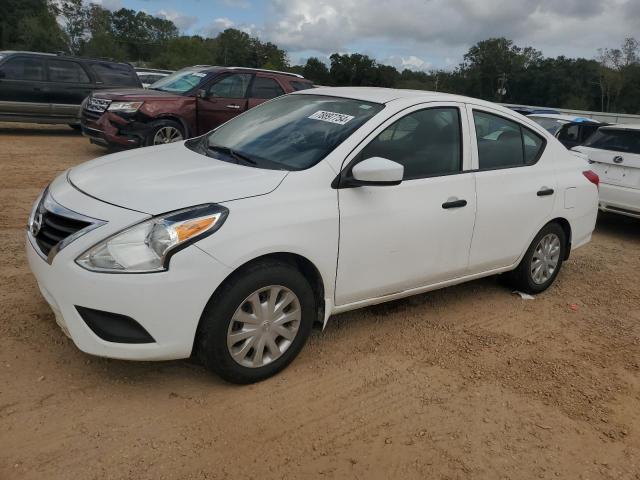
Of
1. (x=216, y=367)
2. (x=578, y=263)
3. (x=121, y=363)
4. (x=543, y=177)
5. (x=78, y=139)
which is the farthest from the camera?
(x=78, y=139)

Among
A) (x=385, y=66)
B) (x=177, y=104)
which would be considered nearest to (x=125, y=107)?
(x=177, y=104)

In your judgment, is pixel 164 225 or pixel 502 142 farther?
pixel 502 142

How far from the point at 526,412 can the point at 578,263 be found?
3504 millimetres

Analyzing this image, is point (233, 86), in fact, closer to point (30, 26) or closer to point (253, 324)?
point (253, 324)

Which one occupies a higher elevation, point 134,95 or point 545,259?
point 134,95

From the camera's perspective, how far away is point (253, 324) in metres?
3.15

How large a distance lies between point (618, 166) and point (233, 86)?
255 inches

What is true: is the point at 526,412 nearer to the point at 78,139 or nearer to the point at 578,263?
the point at 578,263

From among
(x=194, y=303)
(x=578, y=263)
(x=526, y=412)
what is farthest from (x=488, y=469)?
(x=578, y=263)

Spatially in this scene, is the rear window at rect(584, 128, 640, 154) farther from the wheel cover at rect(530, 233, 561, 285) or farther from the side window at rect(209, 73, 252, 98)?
the side window at rect(209, 73, 252, 98)

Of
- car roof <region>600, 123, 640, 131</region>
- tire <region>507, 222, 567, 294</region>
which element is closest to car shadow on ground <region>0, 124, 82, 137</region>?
car roof <region>600, 123, 640, 131</region>

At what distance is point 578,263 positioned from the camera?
20.6 ft

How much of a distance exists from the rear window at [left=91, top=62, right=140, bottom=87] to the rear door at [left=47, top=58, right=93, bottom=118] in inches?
10.5

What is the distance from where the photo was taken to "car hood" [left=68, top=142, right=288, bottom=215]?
3027mm
